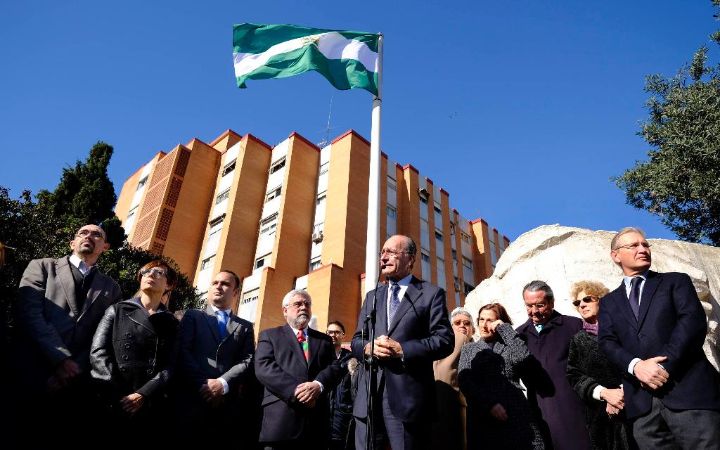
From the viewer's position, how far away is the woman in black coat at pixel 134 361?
356cm

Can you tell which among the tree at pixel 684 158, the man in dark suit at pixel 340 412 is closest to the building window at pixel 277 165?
the tree at pixel 684 158

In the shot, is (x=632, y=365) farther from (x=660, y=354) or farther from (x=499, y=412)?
(x=499, y=412)

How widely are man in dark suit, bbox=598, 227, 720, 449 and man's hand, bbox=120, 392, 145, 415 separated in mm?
3266

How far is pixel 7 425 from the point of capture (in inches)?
128

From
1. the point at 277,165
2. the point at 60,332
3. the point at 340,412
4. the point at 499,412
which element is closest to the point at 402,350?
the point at 499,412

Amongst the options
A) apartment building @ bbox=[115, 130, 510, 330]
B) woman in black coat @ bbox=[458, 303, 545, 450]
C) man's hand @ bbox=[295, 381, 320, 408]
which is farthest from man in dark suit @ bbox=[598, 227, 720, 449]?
apartment building @ bbox=[115, 130, 510, 330]

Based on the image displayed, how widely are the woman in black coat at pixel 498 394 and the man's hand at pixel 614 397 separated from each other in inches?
26.9

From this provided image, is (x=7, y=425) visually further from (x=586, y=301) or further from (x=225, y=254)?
(x=225, y=254)

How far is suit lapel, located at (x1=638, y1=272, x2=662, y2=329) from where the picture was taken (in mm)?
3080

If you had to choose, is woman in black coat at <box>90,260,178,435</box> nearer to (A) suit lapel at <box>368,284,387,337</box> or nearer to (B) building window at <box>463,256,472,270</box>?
(A) suit lapel at <box>368,284,387,337</box>

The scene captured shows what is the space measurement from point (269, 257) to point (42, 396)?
2361cm

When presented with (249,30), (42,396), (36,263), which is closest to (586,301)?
(42,396)

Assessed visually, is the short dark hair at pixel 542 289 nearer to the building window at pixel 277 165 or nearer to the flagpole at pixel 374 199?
the flagpole at pixel 374 199

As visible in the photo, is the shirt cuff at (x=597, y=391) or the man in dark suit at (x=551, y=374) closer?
the shirt cuff at (x=597, y=391)
